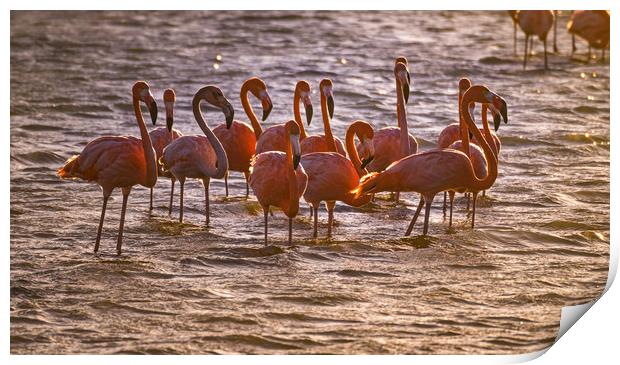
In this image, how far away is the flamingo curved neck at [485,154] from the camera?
9000 mm

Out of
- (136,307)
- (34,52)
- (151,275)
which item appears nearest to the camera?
(136,307)

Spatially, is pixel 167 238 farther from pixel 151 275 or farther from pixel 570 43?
pixel 570 43

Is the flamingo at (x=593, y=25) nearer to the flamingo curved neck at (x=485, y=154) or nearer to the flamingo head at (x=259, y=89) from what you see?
the flamingo head at (x=259, y=89)

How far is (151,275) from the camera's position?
813 centimetres

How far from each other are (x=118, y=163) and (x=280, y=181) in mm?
1043

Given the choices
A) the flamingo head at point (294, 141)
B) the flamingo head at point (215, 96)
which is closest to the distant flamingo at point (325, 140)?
the flamingo head at point (215, 96)

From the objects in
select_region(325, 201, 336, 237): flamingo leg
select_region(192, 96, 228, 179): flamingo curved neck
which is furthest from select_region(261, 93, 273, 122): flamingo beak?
select_region(325, 201, 336, 237): flamingo leg

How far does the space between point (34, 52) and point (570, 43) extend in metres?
6.81

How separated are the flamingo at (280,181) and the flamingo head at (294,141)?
0.68ft

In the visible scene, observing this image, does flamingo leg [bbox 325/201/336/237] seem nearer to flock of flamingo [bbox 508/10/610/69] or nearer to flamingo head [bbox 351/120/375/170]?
flamingo head [bbox 351/120/375/170]

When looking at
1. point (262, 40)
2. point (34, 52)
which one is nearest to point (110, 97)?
point (34, 52)

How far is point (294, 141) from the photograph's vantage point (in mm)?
8234

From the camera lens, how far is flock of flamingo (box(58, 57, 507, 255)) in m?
8.67

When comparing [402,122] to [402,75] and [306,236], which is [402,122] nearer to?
[402,75]
